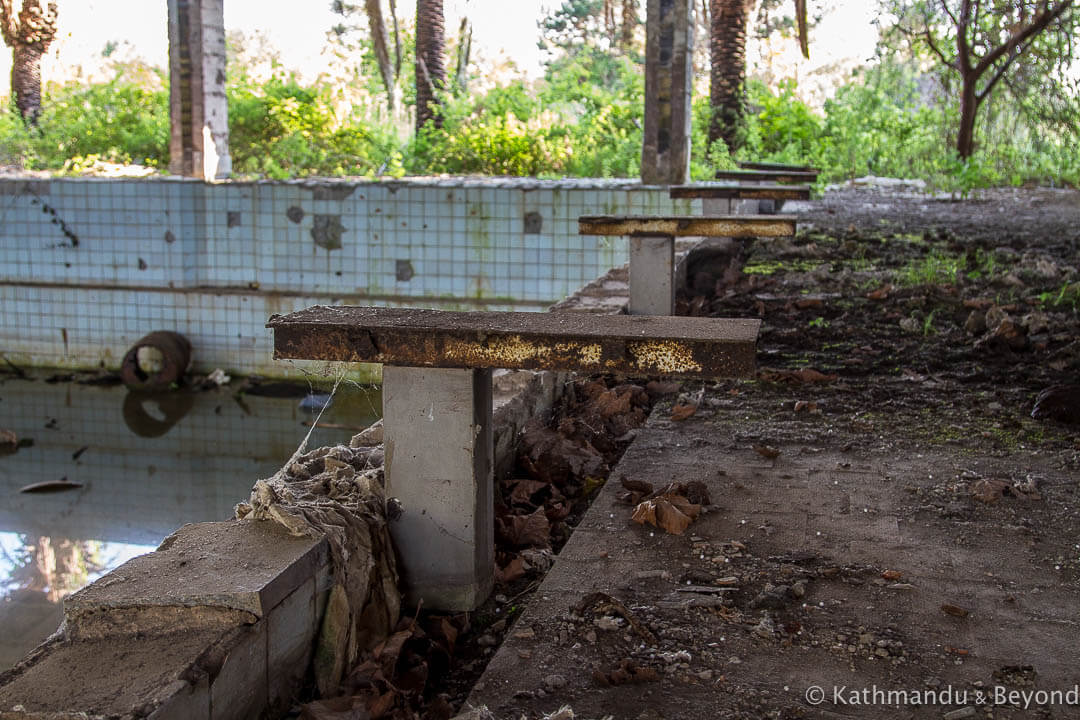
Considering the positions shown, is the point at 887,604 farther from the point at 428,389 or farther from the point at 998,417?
the point at 998,417

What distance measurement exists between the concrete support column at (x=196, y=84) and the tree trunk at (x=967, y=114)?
9045 mm

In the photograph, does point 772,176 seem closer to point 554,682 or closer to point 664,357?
point 664,357

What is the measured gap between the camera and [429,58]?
1366cm

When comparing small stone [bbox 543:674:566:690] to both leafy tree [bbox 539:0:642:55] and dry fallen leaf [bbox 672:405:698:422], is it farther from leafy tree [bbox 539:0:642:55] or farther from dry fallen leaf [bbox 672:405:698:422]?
leafy tree [bbox 539:0:642:55]

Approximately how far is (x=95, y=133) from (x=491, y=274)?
6464 mm

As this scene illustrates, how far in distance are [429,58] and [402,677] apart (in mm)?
12610

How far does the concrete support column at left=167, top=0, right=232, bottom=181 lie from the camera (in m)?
10.1

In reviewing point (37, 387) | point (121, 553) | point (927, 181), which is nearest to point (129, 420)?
point (37, 387)

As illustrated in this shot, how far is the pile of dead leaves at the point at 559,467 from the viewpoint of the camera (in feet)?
8.84

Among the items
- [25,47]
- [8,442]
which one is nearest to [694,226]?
[8,442]

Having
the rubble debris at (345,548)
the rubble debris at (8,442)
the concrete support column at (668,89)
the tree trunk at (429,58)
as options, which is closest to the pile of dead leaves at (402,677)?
the rubble debris at (345,548)

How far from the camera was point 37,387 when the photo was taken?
379 inches

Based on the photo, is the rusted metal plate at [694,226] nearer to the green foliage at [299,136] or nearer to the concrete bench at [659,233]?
the concrete bench at [659,233]

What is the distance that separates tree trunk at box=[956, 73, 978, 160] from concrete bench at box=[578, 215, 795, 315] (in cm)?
986
